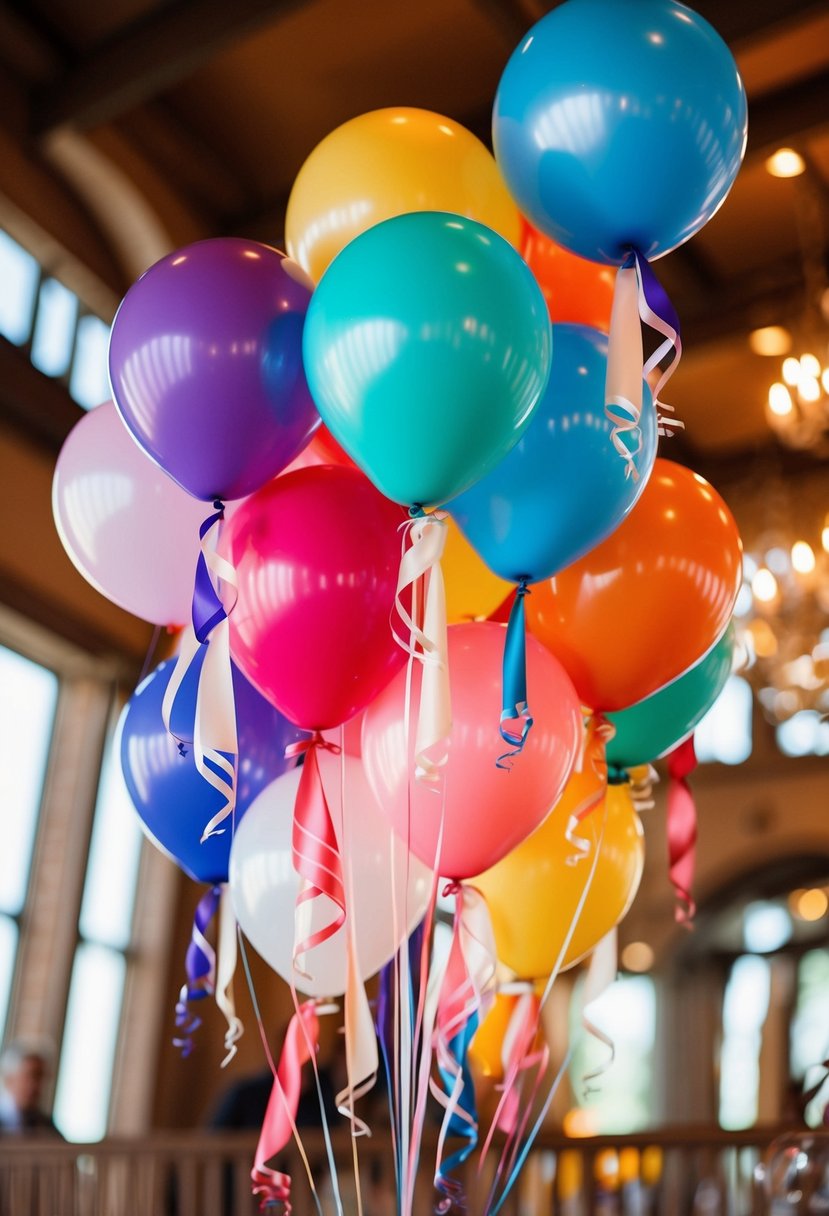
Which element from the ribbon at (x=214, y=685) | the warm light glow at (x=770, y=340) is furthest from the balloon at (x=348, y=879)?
the warm light glow at (x=770, y=340)

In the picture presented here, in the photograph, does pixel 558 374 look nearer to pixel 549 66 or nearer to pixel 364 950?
pixel 549 66

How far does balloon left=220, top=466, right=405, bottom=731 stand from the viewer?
191cm

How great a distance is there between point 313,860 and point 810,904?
7486 mm

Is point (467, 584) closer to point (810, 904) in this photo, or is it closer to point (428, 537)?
point (428, 537)

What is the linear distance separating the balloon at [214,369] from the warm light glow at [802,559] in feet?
15.1

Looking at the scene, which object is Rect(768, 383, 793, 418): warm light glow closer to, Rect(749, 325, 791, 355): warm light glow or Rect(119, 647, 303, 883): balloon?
Rect(749, 325, 791, 355): warm light glow

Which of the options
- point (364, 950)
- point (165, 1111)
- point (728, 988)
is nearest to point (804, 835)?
point (728, 988)

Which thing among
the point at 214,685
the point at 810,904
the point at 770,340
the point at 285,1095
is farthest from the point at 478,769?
the point at 810,904

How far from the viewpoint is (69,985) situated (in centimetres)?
588

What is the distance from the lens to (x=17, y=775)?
592 centimetres

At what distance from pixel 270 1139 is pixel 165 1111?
4.82 metres

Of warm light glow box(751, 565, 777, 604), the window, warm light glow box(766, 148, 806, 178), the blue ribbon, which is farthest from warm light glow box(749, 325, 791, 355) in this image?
the blue ribbon

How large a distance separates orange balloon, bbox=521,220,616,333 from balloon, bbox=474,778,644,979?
2.60 feet

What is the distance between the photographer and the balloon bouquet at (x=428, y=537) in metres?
1.75
